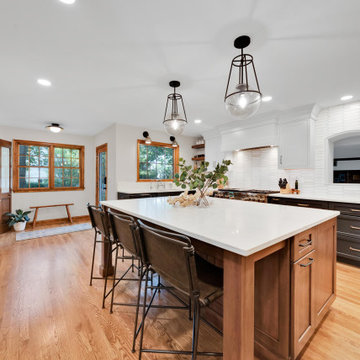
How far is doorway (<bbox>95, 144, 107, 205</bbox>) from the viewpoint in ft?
17.9

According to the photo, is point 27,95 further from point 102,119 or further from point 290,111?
point 290,111

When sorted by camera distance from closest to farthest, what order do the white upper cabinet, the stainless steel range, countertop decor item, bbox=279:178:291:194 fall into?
the white upper cabinet
the stainless steel range
countertop decor item, bbox=279:178:291:194

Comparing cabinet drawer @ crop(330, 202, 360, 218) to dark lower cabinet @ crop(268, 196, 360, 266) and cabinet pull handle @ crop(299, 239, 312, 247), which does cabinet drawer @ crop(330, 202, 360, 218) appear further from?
cabinet pull handle @ crop(299, 239, 312, 247)

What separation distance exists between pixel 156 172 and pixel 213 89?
116 inches

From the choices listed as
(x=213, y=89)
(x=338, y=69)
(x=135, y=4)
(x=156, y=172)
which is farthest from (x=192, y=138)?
(x=135, y=4)

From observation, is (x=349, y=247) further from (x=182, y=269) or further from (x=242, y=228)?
(x=182, y=269)

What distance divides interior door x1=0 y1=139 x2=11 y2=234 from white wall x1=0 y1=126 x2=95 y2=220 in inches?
12.5

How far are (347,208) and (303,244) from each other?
219 cm

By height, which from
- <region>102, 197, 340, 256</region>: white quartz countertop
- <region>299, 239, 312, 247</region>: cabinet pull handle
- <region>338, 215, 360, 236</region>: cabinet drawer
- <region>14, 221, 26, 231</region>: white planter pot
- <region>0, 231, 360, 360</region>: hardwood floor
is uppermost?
<region>102, 197, 340, 256</region>: white quartz countertop

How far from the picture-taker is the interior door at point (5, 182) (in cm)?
438

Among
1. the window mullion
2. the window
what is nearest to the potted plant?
the window mullion

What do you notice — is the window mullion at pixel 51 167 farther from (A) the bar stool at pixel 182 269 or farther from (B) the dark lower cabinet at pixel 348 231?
(B) the dark lower cabinet at pixel 348 231

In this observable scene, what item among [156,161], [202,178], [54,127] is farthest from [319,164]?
[54,127]

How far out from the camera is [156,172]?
17.6 ft
